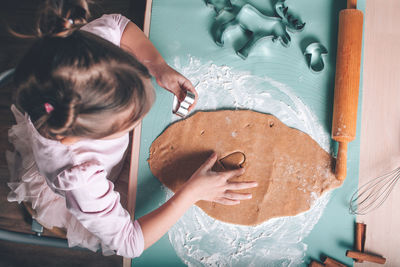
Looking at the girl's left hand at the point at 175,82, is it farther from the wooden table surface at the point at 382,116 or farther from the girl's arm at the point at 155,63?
the wooden table surface at the point at 382,116

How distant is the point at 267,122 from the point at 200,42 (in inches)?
13.2

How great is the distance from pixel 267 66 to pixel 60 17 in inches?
22.8

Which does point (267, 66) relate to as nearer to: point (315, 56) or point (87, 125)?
point (315, 56)

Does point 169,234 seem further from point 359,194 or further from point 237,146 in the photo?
point 359,194

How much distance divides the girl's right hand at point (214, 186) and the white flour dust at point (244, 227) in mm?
84

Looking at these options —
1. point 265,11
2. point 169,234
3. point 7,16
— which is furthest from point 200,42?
point 7,16

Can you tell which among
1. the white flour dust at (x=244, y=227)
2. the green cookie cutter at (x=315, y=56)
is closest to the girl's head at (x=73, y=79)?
the white flour dust at (x=244, y=227)

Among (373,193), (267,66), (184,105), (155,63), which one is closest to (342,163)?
(373,193)

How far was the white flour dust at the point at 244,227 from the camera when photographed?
2.60 feet

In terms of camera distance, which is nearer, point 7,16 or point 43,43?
point 43,43

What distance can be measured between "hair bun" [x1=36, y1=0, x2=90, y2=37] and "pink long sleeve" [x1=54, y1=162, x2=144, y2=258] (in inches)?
11.5

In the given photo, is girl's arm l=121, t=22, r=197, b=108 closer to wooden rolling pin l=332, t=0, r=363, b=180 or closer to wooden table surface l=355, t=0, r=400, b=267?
wooden rolling pin l=332, t=0, r=363, b=180

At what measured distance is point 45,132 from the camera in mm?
580

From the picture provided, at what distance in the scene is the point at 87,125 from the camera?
0.52 metres
